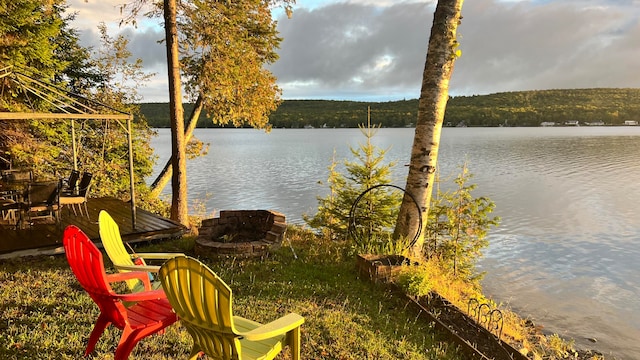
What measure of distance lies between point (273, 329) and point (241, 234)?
16.4 ft

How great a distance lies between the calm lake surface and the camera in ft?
25.4

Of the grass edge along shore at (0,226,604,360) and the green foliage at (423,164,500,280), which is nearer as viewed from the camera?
the grass edge along shore at (0,226,604,360)

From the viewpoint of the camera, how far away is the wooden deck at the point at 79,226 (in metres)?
5.96

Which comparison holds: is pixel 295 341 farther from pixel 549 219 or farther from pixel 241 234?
pixel 549 219

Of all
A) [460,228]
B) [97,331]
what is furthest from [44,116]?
[460,228]

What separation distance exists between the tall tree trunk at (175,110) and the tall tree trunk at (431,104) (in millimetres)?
5208

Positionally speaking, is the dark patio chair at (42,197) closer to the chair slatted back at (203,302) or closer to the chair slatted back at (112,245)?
the chair slatted back at (112,245)

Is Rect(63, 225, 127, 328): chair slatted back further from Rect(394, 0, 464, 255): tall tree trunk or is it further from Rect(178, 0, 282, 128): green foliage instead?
Rect(178, 0, 282, 128): green foliage

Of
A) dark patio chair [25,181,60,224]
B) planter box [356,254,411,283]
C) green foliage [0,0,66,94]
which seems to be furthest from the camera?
green foliage [0,0,66,94]

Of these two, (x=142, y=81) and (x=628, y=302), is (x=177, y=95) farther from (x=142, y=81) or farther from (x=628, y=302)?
(x=628, y=302)

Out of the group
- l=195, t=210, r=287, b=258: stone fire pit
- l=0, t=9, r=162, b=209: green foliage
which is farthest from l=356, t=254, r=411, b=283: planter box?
l=0, t=9, r=162, b=209: green foliage

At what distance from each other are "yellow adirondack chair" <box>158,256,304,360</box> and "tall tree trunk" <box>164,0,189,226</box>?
689 cm

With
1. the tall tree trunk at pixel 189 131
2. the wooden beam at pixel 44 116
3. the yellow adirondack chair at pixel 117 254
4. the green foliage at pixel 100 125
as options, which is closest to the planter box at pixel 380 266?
the yellow adirondack chair at pixel 117 254

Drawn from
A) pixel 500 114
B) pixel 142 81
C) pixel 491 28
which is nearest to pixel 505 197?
pixel 491 28
